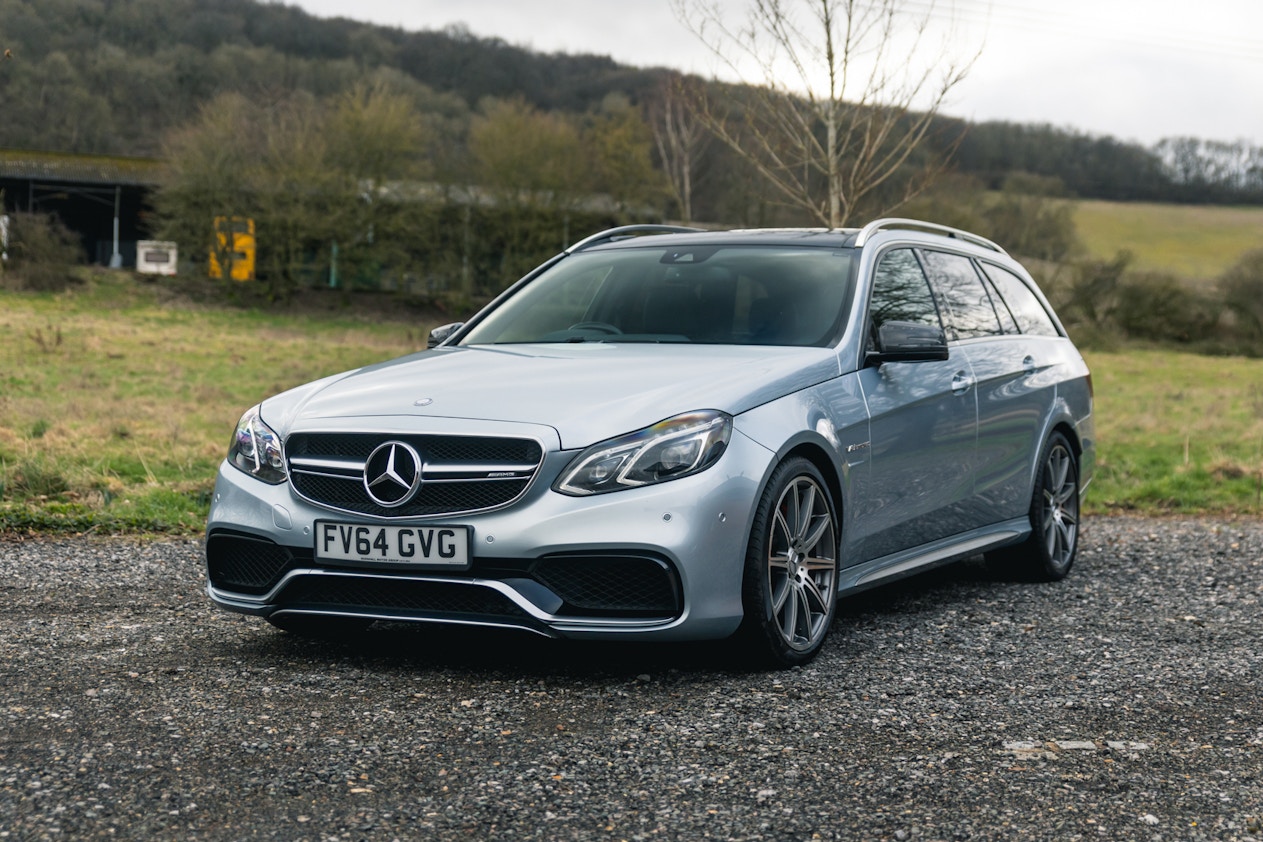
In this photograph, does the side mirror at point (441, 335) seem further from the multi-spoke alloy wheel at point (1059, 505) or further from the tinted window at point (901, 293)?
the multi-spoke alloy wheel at point (1059, 505)

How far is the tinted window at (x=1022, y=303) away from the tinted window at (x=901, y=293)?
3.46 feet

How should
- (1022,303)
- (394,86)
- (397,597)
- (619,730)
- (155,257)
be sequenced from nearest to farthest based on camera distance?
(619,730)
(397,597)
(1022,303)
(155,257)
(394,86)

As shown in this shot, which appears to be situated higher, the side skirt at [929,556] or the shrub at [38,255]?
the side skirt at [929,556]

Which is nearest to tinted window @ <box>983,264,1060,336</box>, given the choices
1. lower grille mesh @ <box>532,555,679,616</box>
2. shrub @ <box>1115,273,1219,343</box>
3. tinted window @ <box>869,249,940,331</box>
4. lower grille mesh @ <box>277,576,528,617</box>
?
tinted window @ <box>869,249,940,331</box>

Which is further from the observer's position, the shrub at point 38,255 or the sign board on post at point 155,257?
the sign board on post at point 155,257

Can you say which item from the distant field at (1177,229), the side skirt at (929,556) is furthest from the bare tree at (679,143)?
the side skirt at (929,556)

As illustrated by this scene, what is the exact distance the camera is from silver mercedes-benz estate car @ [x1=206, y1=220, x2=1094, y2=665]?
4.60 m

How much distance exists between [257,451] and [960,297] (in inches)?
145

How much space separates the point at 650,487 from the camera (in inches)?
180

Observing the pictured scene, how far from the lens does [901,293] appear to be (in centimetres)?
641

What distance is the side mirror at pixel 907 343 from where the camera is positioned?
5.68 m

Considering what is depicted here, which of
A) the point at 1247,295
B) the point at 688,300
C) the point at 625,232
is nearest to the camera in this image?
the point at 688,300

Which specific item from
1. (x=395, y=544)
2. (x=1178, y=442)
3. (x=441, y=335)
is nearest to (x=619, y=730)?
(x=395, y=544)

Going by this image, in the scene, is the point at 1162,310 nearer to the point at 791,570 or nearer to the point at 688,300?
the point at 688,300
